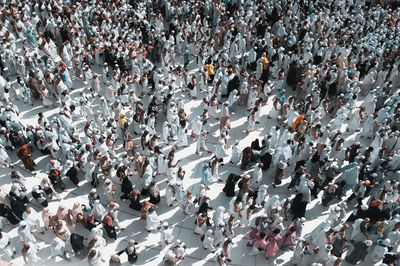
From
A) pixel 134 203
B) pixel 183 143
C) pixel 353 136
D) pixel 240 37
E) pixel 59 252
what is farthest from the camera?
pixel 240 37

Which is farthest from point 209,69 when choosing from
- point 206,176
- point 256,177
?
point 256,177

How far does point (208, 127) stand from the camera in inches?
598

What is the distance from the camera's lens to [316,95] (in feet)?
53.6

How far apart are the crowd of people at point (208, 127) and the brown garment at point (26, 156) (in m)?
0.23

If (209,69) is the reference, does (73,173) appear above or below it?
below

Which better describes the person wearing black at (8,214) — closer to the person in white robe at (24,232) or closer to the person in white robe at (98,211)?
the person in white robe at (24,232)

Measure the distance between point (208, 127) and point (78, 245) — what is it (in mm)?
7069

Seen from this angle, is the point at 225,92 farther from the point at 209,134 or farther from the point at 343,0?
the point at 343,0

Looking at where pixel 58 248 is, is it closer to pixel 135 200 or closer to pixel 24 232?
pixel 24 232

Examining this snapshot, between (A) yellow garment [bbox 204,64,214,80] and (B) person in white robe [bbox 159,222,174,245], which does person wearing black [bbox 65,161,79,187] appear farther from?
(A) yellow garment [bbox 204,64,214,80]

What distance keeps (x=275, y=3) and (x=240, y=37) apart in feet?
17.4

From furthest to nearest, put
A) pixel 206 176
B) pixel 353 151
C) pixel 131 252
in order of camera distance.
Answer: pixel 353 151 → pixel 206 176 → pixel 131 252

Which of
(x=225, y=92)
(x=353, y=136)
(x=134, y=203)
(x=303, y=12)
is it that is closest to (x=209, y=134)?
(x=225, y=92)

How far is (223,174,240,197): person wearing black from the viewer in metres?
12.9
